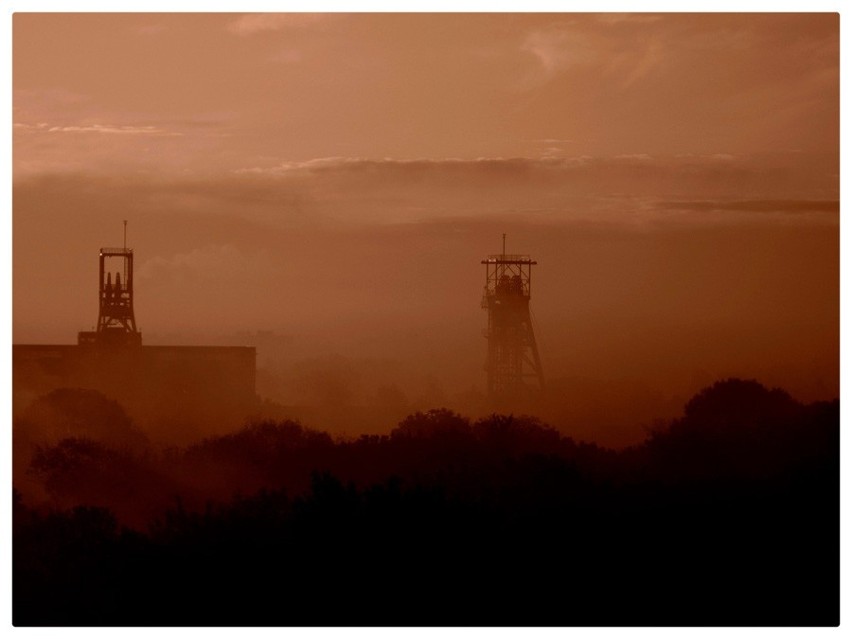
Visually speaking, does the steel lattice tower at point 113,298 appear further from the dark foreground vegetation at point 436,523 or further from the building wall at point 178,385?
the dark foreground vegetation at point 436,523

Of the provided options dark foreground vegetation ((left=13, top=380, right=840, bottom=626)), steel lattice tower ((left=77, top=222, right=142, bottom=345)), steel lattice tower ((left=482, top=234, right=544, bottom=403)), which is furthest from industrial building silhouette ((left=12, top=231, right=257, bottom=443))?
steel lattice tower ((left=482, top=234, right=544, bottom=403))

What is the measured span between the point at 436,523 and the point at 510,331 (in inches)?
74.1

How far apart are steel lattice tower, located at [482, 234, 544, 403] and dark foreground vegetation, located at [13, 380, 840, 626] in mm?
403

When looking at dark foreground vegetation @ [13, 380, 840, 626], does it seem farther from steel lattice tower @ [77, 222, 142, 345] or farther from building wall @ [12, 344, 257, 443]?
steel lattice tower @ [77, 222, 142, 345]

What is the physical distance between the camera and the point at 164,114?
12773 mm

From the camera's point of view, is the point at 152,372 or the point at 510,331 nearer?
the point at 510,331

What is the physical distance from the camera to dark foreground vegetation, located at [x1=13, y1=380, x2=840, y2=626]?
11.9 m

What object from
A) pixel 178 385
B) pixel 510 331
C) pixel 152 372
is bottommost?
pixel 178 385

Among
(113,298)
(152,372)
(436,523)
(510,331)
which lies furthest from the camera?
(152,372)

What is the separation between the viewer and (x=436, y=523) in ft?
40.5

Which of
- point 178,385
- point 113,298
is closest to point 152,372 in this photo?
point 178,385

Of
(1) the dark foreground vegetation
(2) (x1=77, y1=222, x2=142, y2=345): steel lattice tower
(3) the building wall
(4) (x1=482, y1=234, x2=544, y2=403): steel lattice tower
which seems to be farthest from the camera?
(3) the building wall

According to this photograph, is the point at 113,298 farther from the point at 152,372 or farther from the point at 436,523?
the point at 436,523

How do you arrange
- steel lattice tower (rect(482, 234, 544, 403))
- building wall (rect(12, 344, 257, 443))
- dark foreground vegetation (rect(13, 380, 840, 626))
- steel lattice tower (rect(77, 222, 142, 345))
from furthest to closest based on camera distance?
building wall (rect(12, 344, 257, 443))
steel lattice tower (rect(482, 234, 544, 403))
steel lattice tower (rect(77, 222, 142, 345))
dark foreground vegetation (rect(13, 380, 840, 626))
